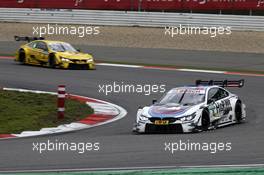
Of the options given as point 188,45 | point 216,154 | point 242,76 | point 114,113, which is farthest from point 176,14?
point 216,154

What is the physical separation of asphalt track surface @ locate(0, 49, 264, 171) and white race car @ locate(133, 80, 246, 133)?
323 mm

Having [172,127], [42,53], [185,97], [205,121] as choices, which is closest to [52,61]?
[42,53]

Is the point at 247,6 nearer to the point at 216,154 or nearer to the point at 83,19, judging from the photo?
the point at 83,19

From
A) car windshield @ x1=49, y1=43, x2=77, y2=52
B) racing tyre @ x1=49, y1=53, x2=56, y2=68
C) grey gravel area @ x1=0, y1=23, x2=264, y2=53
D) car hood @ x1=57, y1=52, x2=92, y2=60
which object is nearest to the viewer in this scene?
car hood @ x1=57, y1=52, x2=92, y2=60

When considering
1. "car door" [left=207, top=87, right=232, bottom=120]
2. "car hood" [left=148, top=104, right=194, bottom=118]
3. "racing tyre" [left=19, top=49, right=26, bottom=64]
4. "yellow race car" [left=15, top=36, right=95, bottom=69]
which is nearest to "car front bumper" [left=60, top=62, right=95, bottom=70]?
"yellow race car" [left=15, top=36, right=95, bottom=69]

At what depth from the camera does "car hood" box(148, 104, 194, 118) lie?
17641 millimetres

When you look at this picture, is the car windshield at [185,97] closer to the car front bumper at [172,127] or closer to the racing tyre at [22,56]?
the car front bumper at [172,127]

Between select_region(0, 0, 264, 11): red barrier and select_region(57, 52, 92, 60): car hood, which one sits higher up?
select_region(0, 0, 264, 11): red barrier

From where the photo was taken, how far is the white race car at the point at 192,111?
17.5 metres

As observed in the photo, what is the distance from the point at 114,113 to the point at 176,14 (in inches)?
695

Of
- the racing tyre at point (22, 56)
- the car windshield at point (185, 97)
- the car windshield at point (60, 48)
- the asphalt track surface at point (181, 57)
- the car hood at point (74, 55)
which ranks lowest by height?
the asphalt track surface at point (181, 57)

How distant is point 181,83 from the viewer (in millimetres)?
26281

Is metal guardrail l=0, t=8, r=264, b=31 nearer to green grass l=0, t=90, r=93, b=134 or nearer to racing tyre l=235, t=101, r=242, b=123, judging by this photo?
green grass l=0, t=90, r=93, b=134

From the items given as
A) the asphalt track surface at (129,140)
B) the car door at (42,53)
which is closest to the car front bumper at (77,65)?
the car door at (42,53)
